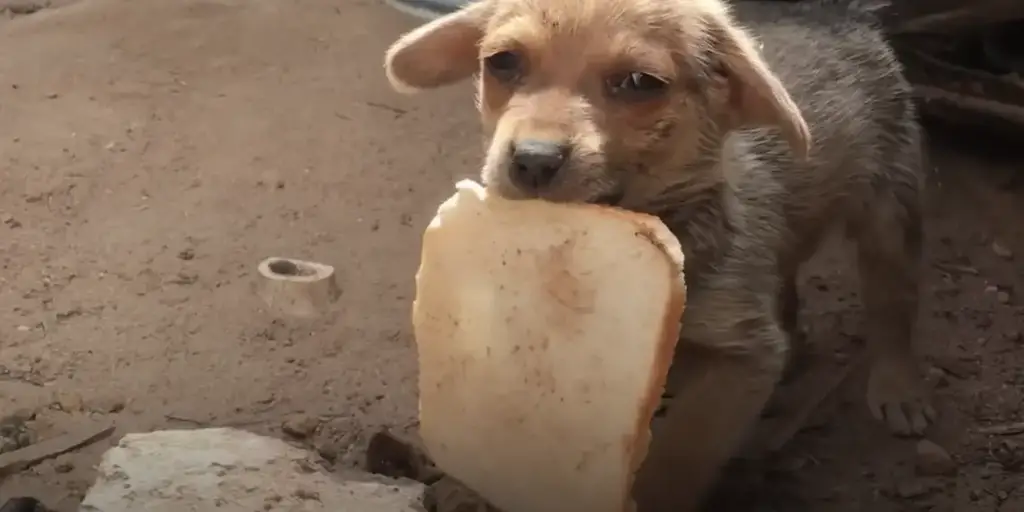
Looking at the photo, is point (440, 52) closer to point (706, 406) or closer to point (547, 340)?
point (547, 340)

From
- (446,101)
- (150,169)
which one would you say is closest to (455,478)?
(150,169)

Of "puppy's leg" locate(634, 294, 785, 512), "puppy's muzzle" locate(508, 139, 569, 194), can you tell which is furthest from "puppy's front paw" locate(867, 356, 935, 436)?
"puppy's muzzle" locate(508, 139, 569, 194)

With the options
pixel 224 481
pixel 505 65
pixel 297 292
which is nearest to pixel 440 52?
pixel 505 65

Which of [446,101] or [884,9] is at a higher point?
[884,9]

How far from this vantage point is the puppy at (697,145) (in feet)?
Result: 8.10

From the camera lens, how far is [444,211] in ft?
8.12

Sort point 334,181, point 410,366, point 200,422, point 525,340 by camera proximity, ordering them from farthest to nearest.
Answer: point 334,181 < point 410,366 < point 200,422 < point 525,340

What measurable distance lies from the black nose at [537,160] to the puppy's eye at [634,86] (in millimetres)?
256

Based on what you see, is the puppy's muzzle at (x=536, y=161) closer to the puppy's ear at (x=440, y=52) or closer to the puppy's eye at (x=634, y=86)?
the puppy's eye at (x=634, y=86)

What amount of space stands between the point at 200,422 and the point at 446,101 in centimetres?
230

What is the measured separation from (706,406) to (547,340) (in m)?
0.53

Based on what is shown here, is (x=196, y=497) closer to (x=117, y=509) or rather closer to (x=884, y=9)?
(x=117, y=509)

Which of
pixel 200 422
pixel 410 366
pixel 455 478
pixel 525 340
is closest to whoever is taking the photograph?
pixel 525 340

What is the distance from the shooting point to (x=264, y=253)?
12.9ft
